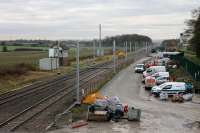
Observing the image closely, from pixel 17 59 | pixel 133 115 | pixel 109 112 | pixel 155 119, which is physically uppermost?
pixel 17 59

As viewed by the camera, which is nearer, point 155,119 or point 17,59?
point 155,119

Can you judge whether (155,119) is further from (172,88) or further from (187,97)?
(172,88)

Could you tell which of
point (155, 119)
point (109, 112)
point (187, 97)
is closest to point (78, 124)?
point (109, 112)

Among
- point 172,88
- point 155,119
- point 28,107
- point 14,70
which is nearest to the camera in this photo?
point 155,119

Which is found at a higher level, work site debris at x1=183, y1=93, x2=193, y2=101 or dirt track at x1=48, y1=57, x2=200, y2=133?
work site debris at x1=183, y1=93, x2=193, y2=101

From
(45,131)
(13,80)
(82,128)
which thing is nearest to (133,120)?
(82,128)

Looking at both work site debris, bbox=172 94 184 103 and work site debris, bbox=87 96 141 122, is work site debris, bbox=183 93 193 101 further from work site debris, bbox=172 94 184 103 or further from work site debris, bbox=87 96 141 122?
work site debris, bbox=87 96 141 122

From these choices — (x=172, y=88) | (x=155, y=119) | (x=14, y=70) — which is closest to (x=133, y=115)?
(x=155, y=119)

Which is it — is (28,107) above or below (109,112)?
below

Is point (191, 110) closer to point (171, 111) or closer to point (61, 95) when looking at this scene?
point (171, 111)

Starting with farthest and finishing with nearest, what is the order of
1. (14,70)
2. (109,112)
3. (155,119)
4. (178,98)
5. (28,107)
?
(14,70) → (178,98) → (28,107) → (155,119) → (109,112)

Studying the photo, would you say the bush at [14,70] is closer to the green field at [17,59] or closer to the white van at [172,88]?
the green field at [17,59]

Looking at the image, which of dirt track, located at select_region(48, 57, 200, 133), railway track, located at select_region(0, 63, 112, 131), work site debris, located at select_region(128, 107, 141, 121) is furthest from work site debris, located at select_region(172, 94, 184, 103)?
work site debris, located at select_region(128, 107, 141, 121)

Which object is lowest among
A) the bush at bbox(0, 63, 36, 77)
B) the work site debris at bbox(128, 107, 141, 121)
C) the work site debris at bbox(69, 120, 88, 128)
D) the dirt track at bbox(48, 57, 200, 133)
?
the dirt track at bbox(48, 57, 200, 133)
